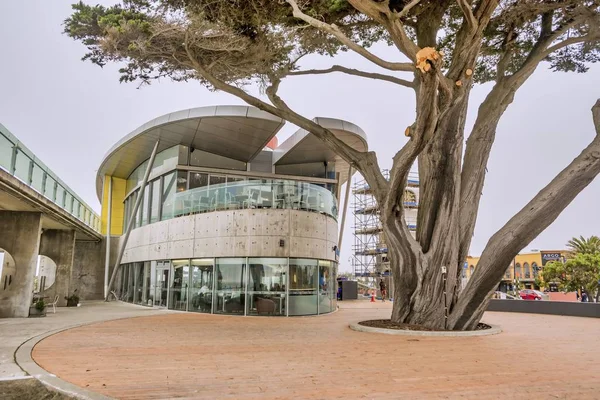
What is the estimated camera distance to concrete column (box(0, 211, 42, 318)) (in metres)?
12.7

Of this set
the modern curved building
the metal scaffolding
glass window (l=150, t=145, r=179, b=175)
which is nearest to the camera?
the modern curved building

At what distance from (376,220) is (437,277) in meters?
33.9

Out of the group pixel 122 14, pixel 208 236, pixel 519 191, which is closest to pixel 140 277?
pixel 208 236

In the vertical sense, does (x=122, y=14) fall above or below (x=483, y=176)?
Result: above

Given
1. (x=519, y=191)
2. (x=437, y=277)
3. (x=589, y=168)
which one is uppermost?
(x=519, y=191)

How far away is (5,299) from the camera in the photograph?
1270 cm

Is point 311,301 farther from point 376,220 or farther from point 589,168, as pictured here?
point 376,220

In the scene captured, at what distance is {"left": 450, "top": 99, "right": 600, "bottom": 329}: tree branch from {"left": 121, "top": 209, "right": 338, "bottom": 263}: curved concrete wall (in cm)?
603

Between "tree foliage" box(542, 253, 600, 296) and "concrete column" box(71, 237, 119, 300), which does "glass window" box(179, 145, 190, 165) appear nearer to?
"concrete column" box(71, 237, 119, 300)

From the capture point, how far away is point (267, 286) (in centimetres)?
1437

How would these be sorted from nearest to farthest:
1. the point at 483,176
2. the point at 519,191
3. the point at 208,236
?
the point at 483,176 → the point at 208,236 → the point at 519,191

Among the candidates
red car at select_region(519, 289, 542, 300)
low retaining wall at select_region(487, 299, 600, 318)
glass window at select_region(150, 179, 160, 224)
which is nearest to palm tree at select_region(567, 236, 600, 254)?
red car at select_region(519, 289, 542, 300)

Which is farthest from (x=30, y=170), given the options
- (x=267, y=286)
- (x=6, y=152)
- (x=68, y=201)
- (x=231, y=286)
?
(x=267, y=286)

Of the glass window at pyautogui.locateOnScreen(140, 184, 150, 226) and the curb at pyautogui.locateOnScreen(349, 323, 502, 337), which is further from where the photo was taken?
the glass window at pyautogui.locateOnScreen(140, 184, 150, 226)
